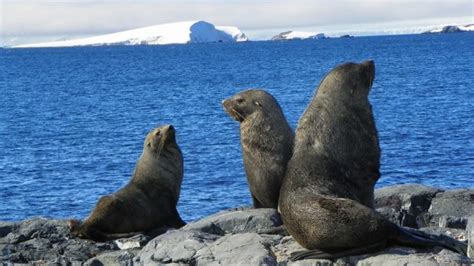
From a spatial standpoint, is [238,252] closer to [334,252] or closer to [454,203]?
[334,252]

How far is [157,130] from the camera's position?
547 inches

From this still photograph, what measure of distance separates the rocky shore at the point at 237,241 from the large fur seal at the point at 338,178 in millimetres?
155

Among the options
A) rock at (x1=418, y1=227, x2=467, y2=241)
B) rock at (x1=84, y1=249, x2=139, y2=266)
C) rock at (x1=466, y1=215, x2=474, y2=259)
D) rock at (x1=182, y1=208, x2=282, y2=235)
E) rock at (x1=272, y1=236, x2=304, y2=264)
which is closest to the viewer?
rock at (x1=272, y1=236, x2=304, y2=264)

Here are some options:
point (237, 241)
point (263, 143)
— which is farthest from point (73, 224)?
point (237, 241)

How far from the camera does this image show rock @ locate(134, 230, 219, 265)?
9.76 meters

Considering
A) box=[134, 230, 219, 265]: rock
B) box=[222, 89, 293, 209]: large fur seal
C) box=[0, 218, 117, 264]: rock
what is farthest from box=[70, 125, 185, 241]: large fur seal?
box=[134, 230, 219, 265]: rock

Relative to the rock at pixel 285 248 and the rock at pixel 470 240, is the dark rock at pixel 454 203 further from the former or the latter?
the rock at pixel 285 248

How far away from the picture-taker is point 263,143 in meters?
11.7

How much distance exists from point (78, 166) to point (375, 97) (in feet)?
87.3

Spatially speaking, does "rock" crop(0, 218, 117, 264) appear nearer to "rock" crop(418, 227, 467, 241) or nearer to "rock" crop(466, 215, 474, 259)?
"rock" crop(418, 227, 467, 241)

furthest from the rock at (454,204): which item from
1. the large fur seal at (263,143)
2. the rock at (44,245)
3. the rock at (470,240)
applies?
the rock at (44,245)

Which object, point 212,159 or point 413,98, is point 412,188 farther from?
point 413,98

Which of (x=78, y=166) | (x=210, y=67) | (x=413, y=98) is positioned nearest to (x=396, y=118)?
(x=413, y=98)

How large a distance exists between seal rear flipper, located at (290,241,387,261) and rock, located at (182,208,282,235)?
1.30 meters
